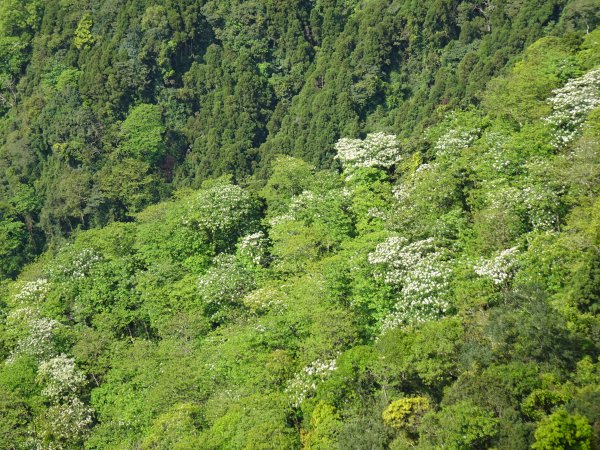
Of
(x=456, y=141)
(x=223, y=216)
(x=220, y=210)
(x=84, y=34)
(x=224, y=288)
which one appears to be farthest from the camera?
(x=84, y=34)

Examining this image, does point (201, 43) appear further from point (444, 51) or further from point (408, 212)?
point (408, 212)

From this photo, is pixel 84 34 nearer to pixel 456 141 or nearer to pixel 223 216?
pixel 223 216

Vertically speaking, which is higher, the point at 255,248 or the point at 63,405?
the point at 255,248

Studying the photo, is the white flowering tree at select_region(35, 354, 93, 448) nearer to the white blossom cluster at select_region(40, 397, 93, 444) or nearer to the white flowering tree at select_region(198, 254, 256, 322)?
the white blossom cluster at select_region(40, 397, 93, 444)

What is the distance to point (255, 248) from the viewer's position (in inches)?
2859

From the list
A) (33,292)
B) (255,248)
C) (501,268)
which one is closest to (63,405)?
(33,292)

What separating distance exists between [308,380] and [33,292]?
37774mm

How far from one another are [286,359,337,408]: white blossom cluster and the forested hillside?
169 mm

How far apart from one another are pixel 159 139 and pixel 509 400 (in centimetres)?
8134

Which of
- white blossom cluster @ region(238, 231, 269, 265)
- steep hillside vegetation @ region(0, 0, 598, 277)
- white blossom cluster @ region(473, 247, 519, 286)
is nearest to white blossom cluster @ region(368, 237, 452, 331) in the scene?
white blossom cluster @ region(473, 247, 519, 286)

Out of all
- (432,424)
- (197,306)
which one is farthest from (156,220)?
(432,424)

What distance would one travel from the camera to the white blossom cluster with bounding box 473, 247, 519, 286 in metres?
51.9

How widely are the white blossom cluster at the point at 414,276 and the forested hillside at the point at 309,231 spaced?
0.17 meters

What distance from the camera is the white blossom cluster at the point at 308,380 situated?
170ft
